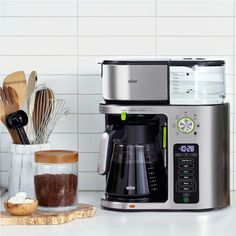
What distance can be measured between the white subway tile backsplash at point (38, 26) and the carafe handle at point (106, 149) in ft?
1.41

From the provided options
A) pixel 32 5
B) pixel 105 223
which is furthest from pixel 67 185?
pixel 32 5

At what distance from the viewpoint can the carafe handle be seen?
207cm

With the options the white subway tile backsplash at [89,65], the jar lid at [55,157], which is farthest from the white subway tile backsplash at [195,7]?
A: the jar lid at [55,157]

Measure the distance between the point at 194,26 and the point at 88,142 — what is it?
472 millimetres

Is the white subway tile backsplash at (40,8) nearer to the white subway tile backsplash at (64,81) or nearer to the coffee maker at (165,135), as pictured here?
the white subway tile backsplash at (64,81)

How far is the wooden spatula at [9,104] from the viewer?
2193mm

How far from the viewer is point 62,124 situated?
7.89 ft

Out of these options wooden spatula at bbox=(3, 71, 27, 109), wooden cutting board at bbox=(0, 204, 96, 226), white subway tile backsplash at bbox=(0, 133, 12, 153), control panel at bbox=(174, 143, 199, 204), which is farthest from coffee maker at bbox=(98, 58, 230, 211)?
white subway tile backsplash at bbox=(0, 133, 12, 153)

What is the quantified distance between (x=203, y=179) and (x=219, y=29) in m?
0.51

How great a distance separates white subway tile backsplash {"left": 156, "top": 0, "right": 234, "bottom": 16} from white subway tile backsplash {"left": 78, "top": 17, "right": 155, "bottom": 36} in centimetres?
5

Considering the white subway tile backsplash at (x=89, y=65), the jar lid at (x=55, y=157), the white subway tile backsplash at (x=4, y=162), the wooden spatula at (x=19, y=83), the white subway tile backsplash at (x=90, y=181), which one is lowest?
the white subway tile backsplash at (x=90, y=181)

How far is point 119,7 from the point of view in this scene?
7.81 ft

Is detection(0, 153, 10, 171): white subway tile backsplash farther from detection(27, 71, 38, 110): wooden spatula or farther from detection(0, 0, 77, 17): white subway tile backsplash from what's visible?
detection(0, 0, 77, 17): white subway tile backsplash

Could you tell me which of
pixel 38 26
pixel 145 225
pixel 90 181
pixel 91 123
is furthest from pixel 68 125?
pixel 145 225
